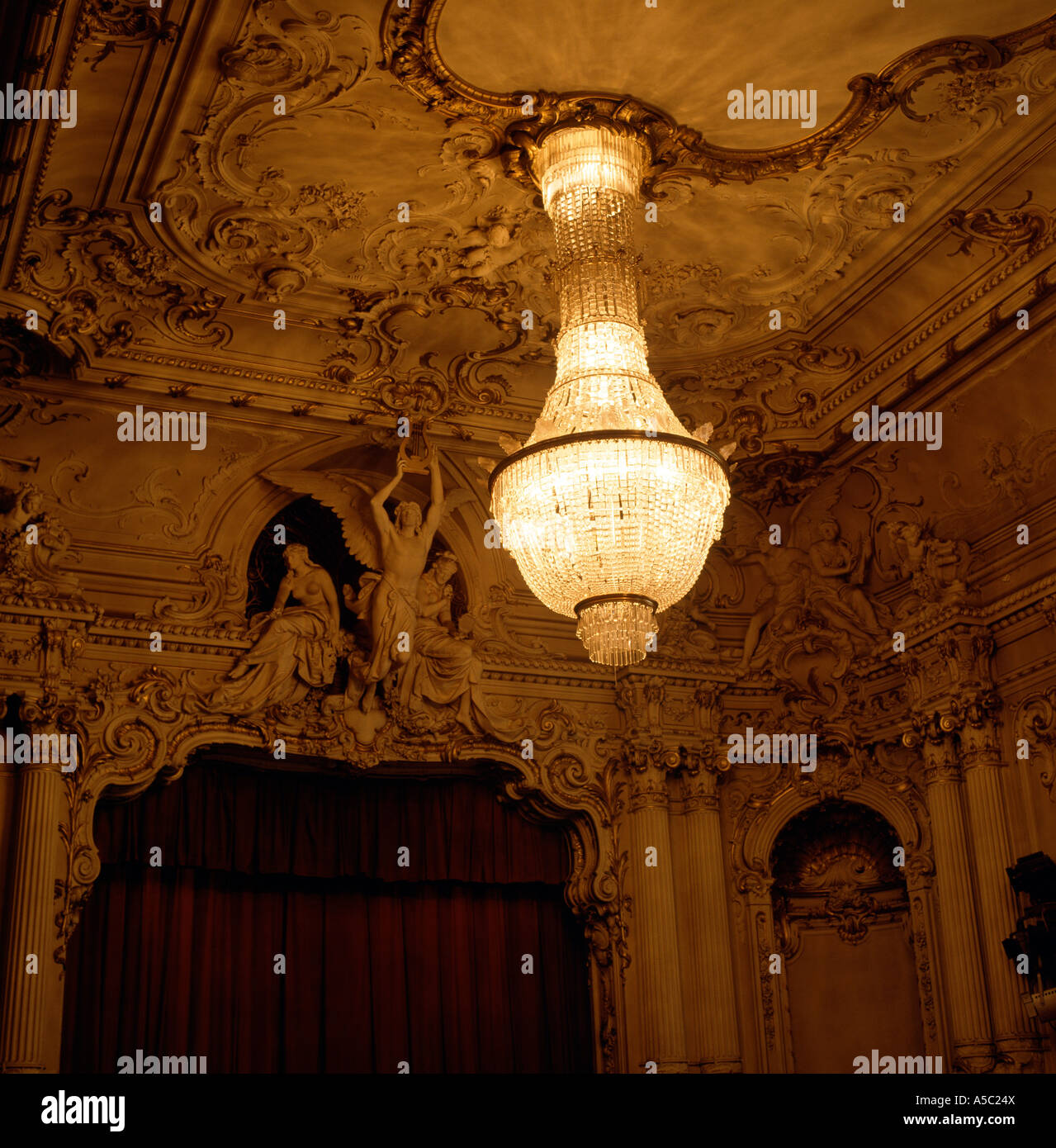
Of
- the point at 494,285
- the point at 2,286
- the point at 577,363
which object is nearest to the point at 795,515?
the point at 494,285

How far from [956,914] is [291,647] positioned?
16.5ft

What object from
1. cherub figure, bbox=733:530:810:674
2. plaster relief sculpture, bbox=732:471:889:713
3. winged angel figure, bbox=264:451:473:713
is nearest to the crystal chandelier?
winged angel figure, bbox=264:451:473:713

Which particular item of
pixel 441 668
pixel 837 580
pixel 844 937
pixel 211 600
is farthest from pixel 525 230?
pixel 844 937

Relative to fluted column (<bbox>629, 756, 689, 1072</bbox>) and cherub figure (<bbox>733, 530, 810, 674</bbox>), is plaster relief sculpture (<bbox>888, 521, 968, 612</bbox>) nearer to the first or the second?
cherub figure (<bbox>733, 530, 810, 674</bbox>)

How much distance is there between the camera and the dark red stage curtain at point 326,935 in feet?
28.5

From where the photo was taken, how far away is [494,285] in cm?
898

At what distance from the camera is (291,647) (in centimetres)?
934

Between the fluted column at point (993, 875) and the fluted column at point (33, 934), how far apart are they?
→ 19.7ft

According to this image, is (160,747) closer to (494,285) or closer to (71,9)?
(494,285)

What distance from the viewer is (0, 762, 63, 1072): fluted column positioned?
7594 millimetres

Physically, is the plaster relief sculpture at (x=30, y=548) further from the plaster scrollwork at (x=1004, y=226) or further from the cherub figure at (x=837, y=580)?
the plaster scrollwork at (x=1004, y=226)

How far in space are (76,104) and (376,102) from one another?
5.20 ft

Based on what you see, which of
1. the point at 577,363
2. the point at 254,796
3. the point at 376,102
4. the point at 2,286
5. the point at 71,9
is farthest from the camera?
the point at 254,796
